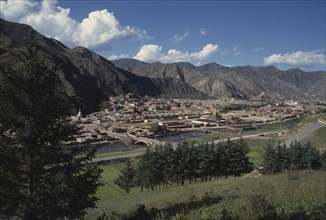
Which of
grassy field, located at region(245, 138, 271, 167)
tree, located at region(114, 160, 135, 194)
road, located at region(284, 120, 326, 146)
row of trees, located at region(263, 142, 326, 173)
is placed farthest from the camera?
road, located at region(284, 120, 326, 146)

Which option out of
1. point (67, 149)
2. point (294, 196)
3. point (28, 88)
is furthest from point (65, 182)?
point (294, 196)

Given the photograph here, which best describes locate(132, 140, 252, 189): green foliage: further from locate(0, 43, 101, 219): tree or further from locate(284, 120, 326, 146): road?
locate(284, 120, 326, 146): road

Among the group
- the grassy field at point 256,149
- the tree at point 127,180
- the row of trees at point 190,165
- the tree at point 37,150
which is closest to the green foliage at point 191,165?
the row of trees at point 190,165

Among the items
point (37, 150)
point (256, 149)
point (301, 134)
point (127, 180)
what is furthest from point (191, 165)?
point (301, 134)

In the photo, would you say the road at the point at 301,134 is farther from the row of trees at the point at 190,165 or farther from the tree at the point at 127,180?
the tree at the point at 127,180

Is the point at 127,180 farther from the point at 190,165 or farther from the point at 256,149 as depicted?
the point at 256,149

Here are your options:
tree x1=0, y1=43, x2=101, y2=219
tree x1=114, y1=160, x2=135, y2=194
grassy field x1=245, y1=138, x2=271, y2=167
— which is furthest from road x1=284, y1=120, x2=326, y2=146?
tree x1=0, y1=43, x2=101, y2=219
